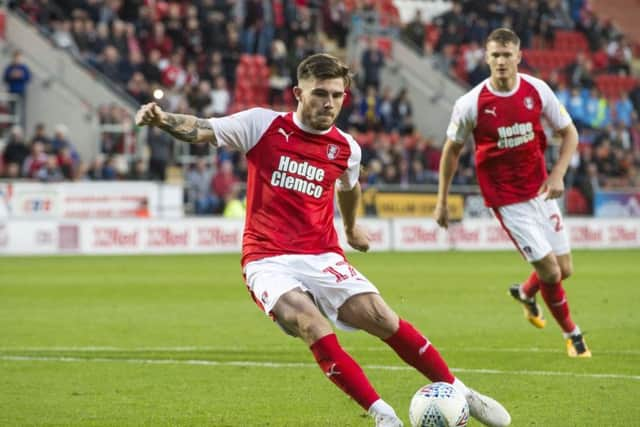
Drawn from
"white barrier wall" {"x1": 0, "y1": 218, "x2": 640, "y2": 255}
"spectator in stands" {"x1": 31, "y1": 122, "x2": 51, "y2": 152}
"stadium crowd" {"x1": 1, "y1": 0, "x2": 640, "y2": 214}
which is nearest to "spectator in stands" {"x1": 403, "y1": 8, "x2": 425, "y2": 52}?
Result: "stadium crowd" {"x1": 1, "y1": 0, "x2": 640, "y2": 214}

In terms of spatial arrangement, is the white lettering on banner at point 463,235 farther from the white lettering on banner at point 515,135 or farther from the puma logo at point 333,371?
the puma logo at point 333,371

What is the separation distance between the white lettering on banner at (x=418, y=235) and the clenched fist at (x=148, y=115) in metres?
22.0

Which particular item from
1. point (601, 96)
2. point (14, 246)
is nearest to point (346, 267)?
point (14, 246)

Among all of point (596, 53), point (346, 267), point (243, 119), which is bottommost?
point (346, 267)

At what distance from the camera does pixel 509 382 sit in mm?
9156

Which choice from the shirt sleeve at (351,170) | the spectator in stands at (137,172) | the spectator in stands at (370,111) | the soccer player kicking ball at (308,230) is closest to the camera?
the soccer player kicking ball at (308,230)

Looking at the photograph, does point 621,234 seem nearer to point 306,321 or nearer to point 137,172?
point 137,172

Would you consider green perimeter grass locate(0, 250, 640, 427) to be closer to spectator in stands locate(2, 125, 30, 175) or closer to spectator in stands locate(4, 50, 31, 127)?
spectator in stands locate(2, 125, 30, 175)

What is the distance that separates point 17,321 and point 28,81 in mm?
16429

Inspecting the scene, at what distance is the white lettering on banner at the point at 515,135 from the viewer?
1079 centimetres

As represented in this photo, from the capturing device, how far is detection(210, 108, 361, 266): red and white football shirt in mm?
7328

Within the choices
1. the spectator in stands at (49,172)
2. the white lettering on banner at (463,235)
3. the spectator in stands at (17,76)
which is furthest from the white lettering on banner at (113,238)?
the white lettering on banner at (463,235)

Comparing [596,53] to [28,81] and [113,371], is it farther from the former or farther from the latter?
[113,371]

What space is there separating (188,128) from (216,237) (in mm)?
19723
